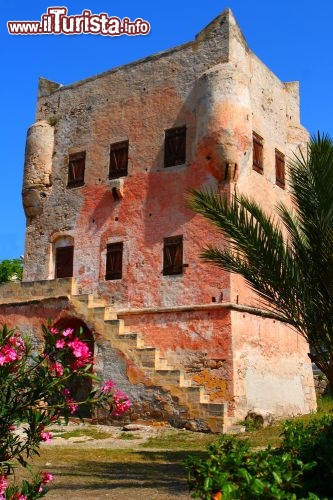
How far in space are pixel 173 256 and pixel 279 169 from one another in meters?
4.96

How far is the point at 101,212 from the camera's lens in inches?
715

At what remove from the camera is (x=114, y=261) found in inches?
689

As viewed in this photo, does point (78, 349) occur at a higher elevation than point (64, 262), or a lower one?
lower

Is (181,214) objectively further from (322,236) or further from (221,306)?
(322,236)

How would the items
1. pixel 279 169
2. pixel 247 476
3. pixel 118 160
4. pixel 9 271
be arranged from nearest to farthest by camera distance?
1. pixel 247 476
2. pixel 118 160
3. pixel 279 169
4. pixel 9 271

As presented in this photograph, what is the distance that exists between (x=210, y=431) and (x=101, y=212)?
785 centimetres

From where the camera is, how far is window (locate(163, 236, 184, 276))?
16.2m

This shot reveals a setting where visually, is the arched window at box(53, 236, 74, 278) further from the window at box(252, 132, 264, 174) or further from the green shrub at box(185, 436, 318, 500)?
the green shrub at box(185, 436, 318, 500)

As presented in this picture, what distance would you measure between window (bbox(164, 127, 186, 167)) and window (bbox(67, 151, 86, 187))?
3.26 meters

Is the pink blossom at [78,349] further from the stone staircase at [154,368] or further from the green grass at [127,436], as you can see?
the stone staircase at [154,368]

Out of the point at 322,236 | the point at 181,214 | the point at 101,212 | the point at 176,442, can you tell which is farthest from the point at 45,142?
the point at 322,236

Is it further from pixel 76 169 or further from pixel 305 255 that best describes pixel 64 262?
pixel 305 255

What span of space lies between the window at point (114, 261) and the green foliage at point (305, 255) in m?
8.84

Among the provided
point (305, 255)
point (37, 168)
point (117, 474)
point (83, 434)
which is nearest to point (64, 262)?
point (37, 168)
